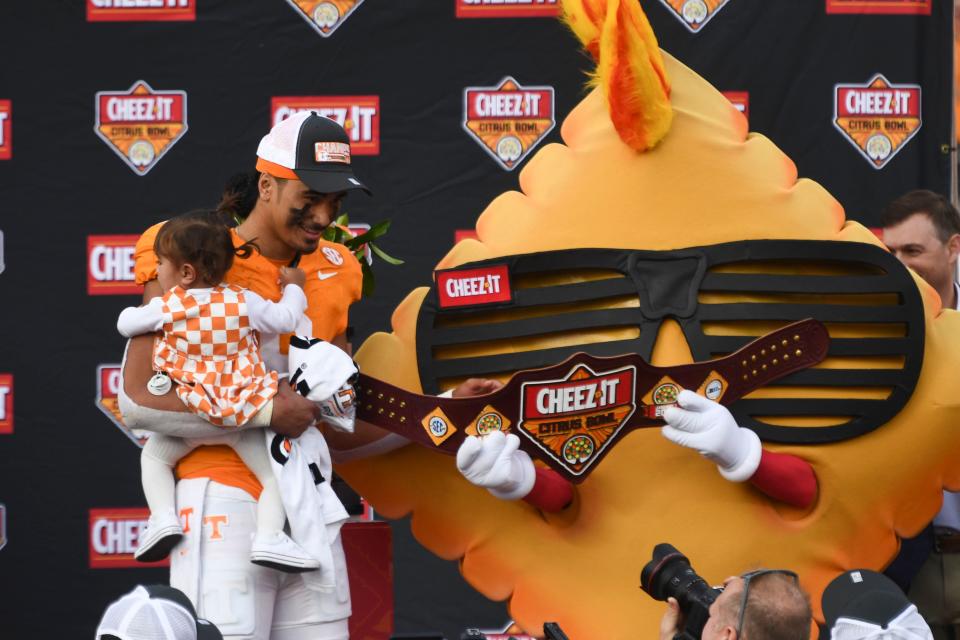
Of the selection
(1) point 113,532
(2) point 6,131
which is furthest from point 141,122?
(1) point 113,532

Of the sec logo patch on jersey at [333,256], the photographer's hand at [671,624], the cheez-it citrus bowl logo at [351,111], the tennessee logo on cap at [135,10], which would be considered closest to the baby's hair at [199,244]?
the sec logo patch on jersey at [333,256]

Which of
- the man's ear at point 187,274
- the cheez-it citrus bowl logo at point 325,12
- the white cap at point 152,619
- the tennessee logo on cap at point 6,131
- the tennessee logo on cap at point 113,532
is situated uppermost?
the cheez-it citrus bowl logo at point 325,12

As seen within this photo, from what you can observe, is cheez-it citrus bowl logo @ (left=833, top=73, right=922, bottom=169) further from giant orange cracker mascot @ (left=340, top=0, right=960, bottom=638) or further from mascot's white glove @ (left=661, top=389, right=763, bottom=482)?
mascot's white glove @ (left=661, top=389, right=763, bottom=482)

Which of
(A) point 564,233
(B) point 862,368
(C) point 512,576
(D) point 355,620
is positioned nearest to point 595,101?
(A) point 564,233

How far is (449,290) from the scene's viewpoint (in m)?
2.81

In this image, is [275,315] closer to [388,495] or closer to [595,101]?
[388,495]

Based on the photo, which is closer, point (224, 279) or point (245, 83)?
point (224, 279)

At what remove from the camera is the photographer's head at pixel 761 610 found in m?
1.83

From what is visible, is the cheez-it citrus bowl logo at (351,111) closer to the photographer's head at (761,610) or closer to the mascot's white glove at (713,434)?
the mascot's white glove at (713,434)

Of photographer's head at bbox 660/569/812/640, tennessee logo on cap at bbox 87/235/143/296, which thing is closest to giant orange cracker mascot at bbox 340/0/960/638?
photographer's head at bbox 660/569/812/640

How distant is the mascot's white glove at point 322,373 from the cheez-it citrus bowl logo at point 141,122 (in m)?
1.58

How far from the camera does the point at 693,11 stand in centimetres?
391

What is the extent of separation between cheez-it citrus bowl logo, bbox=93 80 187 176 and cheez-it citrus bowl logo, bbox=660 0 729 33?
1.41 meters

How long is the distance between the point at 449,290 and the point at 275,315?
1.42 ft
